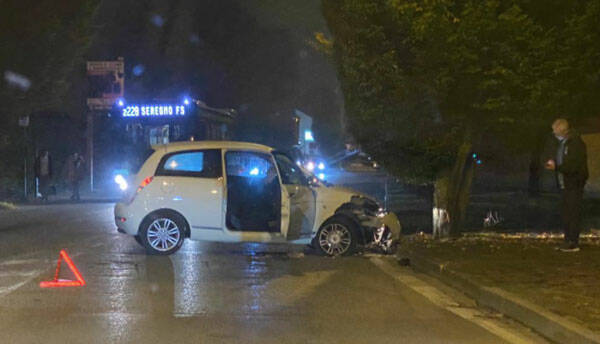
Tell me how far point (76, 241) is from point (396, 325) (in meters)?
7.83

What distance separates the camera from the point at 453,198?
13242 mm

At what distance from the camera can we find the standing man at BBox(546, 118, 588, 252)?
10.8 metres

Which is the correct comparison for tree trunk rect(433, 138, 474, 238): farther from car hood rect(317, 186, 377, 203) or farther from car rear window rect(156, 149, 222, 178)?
car rear window rect(156, 149, 222, 178)

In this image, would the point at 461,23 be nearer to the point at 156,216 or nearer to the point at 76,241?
the point at 156,216

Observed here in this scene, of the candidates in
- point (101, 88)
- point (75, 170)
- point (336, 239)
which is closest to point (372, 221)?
point (336, 239)

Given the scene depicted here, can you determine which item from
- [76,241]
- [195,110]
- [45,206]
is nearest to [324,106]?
[195,110]

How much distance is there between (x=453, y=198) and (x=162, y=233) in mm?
5309

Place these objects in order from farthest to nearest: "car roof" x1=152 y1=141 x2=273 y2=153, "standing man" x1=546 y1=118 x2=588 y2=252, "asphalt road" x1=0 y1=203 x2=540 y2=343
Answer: "car roof" x1=152 y1=141 x2=273 y2=153
"standing man" x1=546 y1=118 x2=588 y2=252
"asphalt road" x1=0 y1=203 x2=540 y2=343

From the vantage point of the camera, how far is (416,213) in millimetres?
19391

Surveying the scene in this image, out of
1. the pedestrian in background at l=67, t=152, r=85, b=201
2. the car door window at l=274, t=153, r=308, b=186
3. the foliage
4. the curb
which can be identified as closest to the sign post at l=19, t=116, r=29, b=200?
the pedestrian in background at l=67, t=152, r=85, b=201

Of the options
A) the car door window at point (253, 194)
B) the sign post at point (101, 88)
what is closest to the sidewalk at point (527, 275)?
the car door window at point (253, 194)

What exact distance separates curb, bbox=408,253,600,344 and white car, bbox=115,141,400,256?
6.54ft

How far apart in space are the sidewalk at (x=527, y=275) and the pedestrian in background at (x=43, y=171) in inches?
578

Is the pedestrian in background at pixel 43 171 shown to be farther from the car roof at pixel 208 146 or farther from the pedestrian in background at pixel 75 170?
the car roof at pixel 208 146
